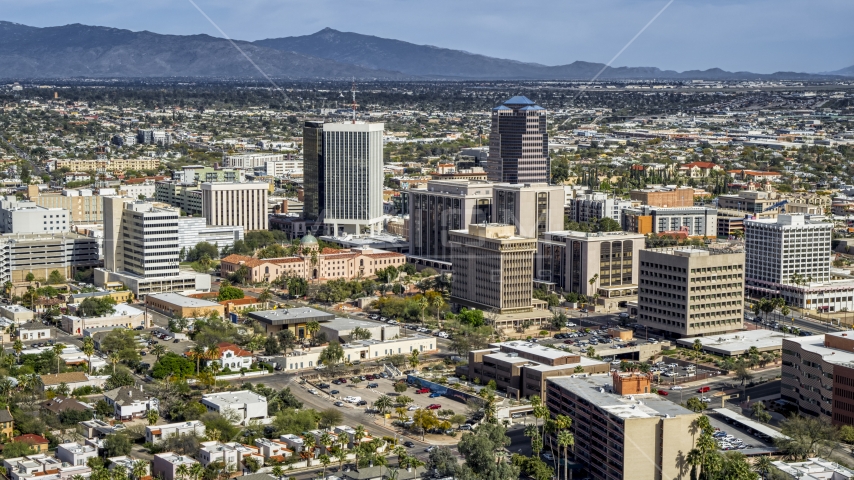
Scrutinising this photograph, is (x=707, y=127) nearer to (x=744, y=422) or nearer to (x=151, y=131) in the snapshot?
(x=151, y=131)

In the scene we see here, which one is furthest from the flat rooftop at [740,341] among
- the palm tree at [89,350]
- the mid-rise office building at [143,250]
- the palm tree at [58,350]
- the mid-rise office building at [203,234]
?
the mid-rise office building at [203,234]

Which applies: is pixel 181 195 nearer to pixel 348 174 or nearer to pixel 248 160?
pixel 348 174

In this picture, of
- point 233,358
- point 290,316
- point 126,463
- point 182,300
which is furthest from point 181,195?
point 126,463

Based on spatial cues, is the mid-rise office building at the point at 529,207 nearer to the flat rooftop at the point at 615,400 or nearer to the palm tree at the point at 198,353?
the palm tree at the point at 198,353

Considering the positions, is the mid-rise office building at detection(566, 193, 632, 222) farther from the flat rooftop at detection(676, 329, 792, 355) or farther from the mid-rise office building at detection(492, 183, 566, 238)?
the flat rooftop at detection(676, 329, 792, 355)

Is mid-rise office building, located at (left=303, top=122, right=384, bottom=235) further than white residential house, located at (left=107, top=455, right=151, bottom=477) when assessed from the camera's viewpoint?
Yes

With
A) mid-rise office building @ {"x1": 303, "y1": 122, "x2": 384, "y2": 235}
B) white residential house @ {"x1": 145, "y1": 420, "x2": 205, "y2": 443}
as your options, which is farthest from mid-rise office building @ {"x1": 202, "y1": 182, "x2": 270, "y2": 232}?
white residential house @ {"x1": 145, "y1": 420, "x2": 205, "y2": 443}

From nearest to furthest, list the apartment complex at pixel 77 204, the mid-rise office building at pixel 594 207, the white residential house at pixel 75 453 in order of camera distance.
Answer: the white residential house at pixel 75 453 → the apartment complex at pixel 77 204 → the mid-rise office building at pixel 594 207
